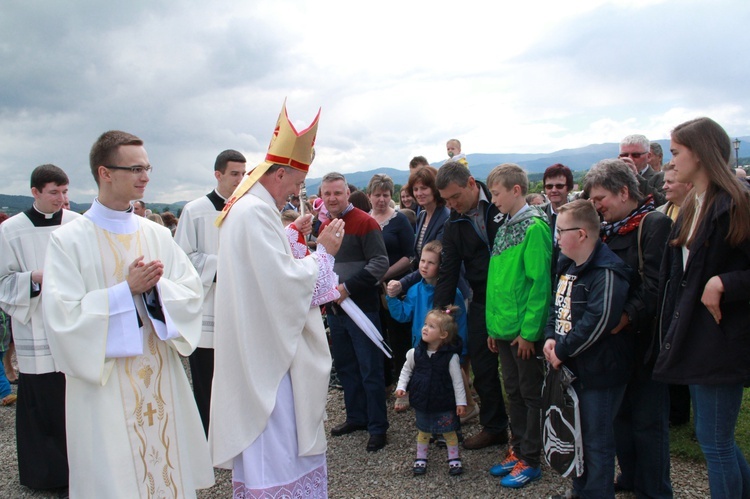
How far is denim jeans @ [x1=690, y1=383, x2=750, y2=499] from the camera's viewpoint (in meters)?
2.52

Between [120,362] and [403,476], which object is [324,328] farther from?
[403,476]

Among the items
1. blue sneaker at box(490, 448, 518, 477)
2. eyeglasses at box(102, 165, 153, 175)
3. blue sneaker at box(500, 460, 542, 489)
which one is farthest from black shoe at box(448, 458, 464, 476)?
eyeglasses at box(102, 165, 153, 175)

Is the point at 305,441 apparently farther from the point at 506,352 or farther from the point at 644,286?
the point at 644,286

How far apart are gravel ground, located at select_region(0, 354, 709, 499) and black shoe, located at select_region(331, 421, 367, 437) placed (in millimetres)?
53

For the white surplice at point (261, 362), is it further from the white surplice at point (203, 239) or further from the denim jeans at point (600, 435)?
the white surplice at point (203, 239)

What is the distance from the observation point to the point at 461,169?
12.8 feet

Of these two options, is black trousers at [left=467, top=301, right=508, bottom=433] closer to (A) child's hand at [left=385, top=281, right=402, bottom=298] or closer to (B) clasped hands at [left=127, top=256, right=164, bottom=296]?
(A) child's hand at [left=385, top=281, right=402, bottom=298]

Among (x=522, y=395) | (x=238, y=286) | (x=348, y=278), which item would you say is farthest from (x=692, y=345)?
(x=348, y=278)

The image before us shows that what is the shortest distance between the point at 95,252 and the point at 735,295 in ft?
10.9

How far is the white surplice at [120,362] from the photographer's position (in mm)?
2727

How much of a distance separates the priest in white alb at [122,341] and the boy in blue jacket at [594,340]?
7.45ft

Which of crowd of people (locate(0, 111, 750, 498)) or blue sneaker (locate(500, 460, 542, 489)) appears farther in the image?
blue sneaker (locate(500, 460, 542, 489))

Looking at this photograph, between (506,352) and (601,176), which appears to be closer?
(601,176)

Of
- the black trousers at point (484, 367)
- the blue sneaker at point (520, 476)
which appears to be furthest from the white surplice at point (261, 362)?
the black trousers at point (484, 367)
